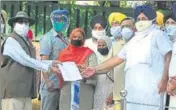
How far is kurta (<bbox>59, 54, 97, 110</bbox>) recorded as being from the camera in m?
9.51

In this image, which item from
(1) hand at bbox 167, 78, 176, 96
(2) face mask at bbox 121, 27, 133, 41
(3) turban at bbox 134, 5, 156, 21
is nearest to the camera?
(1) hand at bbox 167, 78, 176, 96

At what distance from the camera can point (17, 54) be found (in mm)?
8984

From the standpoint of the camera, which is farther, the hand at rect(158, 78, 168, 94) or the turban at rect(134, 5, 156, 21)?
the turban at rect(134, 5, 156, 21)

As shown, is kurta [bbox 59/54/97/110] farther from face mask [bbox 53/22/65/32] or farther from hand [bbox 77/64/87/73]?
face mask [bbox 53/22/65/32]

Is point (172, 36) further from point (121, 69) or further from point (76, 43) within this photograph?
point (76, 43)

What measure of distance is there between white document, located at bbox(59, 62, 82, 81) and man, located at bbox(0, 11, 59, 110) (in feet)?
0.52

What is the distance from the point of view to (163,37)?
328 inches

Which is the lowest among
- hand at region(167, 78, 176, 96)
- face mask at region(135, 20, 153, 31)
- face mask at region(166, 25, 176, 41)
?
hand at region(167, 78, 176, 96)

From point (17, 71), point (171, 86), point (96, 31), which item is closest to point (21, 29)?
point (17, 71)

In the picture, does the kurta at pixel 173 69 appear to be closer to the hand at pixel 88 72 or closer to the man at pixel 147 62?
the man at pixel 147 62

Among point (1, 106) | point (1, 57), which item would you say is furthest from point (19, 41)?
point (1, 106)

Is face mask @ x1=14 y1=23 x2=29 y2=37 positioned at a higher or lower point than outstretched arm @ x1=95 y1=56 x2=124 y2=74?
higher

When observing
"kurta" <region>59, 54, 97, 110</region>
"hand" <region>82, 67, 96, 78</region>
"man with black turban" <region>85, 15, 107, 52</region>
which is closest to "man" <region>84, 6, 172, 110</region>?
"hand" <region>82, 67, 96, 78</region>

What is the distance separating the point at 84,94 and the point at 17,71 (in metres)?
1.07
